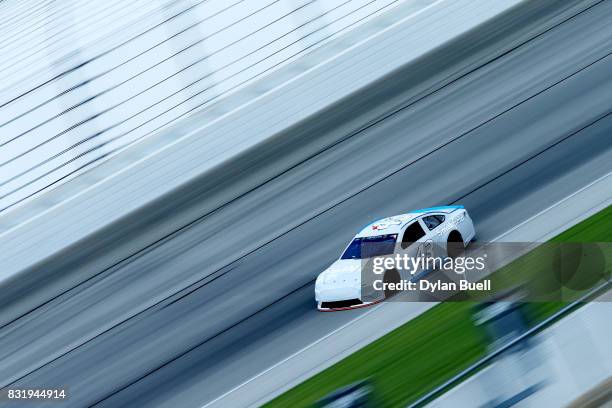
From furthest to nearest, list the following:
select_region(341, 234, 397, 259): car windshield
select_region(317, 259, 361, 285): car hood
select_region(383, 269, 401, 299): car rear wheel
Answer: select_region(341, 234, 397, 259): car windshield → select_region(317, 259, 361, 285): car hood → select_region(383, 269, 401, 299): car rear wheel

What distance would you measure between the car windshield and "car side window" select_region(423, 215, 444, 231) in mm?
589

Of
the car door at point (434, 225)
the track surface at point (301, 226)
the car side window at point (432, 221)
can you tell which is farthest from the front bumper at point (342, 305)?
the car side window at point (432, 221)

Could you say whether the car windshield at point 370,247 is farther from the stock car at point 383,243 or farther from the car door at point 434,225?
the car door at point 434,225

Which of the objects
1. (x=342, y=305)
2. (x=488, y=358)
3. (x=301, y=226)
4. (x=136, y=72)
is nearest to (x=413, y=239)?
(x=342, y=305)

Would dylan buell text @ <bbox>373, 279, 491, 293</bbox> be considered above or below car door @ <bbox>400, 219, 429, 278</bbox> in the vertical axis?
below

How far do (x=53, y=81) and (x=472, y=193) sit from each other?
7.86m

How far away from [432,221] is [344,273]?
4.63ft

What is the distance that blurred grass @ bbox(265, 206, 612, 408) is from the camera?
716cm

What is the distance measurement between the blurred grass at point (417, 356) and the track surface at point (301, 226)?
124cm

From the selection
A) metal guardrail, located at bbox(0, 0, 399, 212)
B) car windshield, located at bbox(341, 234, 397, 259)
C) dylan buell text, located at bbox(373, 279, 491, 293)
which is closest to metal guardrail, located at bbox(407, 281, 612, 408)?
dylan buell text, located at bbox(373, 279, 491, 293)

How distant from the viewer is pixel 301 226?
12.3 meters

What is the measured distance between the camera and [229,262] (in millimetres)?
12125

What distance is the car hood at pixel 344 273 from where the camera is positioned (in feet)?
31.6

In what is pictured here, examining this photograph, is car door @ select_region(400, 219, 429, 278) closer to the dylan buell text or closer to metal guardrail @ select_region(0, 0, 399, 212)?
the dylan buell text
